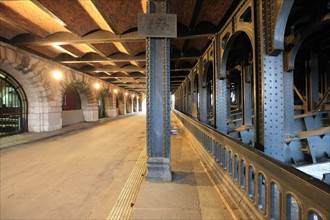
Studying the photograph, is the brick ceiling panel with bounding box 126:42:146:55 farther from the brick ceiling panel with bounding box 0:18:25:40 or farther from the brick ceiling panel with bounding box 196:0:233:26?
the brick ceiling panel with bounding box 0:18:25:40

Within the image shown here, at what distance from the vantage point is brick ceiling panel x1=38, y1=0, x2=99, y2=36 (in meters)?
4.87

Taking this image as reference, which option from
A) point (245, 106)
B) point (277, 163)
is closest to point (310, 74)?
point (245, 106)

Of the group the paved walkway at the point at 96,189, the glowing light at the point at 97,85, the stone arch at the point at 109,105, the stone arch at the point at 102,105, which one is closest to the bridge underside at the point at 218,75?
the paved walkway at the point at 96,189

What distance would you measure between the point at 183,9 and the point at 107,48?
500 centimetres

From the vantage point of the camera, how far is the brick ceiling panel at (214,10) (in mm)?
4434

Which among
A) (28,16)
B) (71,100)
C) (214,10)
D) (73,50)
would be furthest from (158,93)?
(71,100)

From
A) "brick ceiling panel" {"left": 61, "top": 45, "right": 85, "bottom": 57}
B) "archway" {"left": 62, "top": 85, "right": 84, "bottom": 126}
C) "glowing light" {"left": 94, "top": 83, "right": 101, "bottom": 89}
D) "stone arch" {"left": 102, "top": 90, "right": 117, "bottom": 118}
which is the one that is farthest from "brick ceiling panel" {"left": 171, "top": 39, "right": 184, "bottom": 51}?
"stone arch" {"left": 102, "top": 90, "right": 117, "bottom": 118}

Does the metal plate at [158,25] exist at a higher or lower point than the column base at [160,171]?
higher

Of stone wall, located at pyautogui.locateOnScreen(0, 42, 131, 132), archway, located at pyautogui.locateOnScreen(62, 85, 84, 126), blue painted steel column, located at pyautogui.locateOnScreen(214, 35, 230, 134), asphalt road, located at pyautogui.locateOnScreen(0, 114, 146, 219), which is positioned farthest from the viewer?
archway, located at pyautogui.locateOnScreen(62, 85, 84, 126)

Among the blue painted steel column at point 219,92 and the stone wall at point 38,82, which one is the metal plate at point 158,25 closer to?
the blue painted steel column at point 219,92

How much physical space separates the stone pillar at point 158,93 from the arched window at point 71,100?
12434 millimetres

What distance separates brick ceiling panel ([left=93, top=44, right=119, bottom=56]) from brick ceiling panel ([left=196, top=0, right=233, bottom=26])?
4.71m

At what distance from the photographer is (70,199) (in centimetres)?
301

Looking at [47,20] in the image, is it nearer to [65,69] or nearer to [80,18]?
[80,18]
